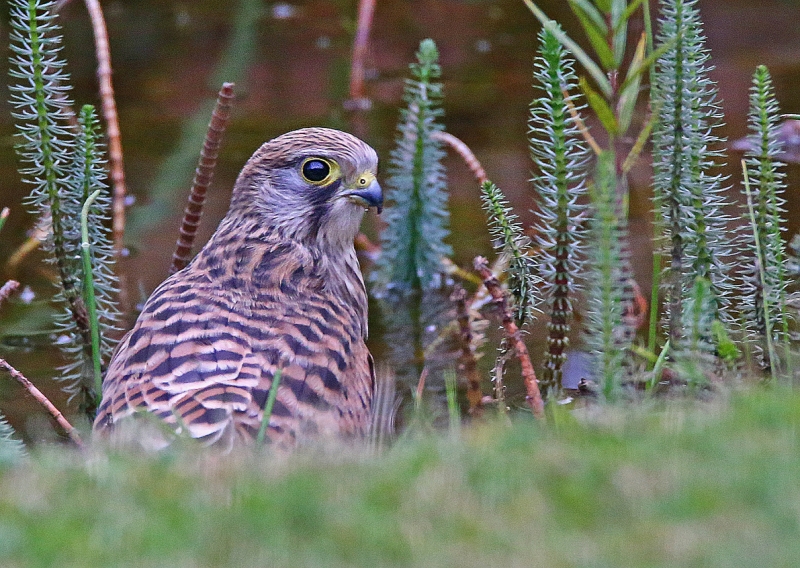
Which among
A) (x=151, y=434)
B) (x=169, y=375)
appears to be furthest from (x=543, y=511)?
(x=169, y=375)

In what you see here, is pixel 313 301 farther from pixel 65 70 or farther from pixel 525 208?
pixel 65 70

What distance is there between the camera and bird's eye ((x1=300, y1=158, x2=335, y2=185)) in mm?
4660

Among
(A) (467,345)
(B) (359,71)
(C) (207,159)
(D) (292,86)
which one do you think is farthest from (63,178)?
(D) (292,86)

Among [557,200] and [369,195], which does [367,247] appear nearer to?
[369,195]

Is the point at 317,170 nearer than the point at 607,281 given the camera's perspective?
No

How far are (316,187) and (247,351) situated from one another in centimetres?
102

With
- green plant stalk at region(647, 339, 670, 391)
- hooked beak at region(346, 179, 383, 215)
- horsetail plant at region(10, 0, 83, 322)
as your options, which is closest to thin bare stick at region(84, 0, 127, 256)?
horsetail plant at region(10, 0, 83, 322)

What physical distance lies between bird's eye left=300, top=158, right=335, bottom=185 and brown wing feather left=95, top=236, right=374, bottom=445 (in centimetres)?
28

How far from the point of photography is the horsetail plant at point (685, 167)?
14.0 ft

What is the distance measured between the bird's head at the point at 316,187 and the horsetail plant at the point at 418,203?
98cm

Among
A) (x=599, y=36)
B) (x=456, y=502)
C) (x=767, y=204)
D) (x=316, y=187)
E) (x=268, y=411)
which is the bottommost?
(x=456, y=502)

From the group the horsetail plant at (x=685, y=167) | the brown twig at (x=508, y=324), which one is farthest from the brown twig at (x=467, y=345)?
the horsetail plant at (x=685, y=167)

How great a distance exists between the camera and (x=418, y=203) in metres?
5.77

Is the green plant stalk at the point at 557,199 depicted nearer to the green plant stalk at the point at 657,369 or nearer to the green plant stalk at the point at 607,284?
the green plant stalk at the point at 607,284
